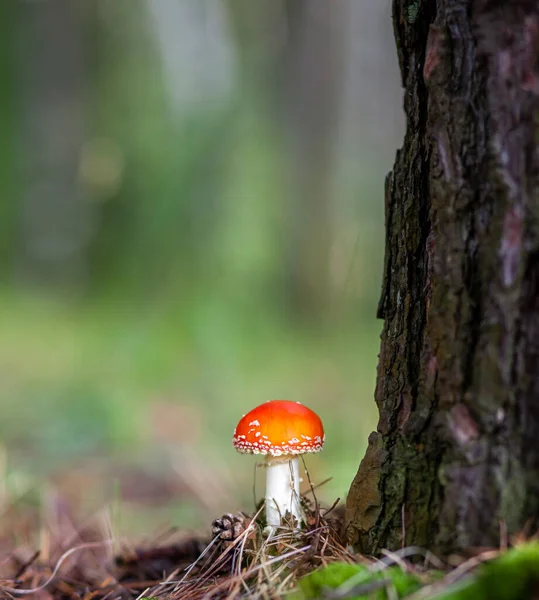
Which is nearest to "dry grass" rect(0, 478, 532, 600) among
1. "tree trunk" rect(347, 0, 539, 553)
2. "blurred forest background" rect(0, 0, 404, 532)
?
"tree trunk" rect(347, 0, 539, 553)

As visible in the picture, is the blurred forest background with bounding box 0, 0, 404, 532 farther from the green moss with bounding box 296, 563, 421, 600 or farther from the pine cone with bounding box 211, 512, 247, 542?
the green moss with bounding box 296, 563, 421, 600

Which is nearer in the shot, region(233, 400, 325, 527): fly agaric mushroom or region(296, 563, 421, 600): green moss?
region(296, 563, 421, 600): green moss

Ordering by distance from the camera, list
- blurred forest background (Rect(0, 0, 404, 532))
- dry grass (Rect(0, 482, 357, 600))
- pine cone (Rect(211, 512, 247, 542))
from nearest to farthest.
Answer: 1. dry grass (Rect(0, 482, 357, 600))
2. pine cone (Rect(211, 512, 247, 542))
3. blurred forest background (Rect(0, 0, 404, 532))

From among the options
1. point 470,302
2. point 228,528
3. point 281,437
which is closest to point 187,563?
point 228,528

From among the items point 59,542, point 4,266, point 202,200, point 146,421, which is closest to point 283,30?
point 202,200

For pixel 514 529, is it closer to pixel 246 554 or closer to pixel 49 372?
pixel 246 554

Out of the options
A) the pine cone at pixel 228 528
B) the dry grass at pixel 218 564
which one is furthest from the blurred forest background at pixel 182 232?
the pine cone at pixel 228 528

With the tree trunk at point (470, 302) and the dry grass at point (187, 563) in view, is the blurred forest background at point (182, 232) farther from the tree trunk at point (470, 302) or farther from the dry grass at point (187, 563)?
the tree trunk at point (470, 302)
